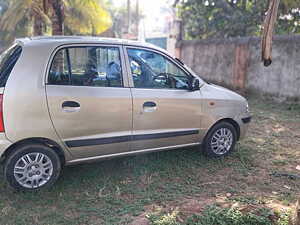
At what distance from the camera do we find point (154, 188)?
3816 millimetres

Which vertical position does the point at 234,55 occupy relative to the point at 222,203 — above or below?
above

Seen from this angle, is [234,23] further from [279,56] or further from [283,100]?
[283,100]

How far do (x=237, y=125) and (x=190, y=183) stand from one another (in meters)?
1.37

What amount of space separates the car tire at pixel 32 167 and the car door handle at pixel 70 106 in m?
0.50

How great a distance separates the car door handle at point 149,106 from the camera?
3.93 m

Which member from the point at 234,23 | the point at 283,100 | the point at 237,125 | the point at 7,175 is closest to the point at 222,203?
the point at 237,125

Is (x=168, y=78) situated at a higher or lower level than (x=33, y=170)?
higher

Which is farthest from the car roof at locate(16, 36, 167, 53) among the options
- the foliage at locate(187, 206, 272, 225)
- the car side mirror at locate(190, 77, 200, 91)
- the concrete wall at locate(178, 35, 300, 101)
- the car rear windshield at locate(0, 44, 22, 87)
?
the concrete wall at locate(178, 35, 300, 101)

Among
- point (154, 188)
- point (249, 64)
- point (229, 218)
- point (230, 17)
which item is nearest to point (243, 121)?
point (154, 188)

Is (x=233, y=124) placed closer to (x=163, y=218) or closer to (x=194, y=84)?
(x=194, y=84)

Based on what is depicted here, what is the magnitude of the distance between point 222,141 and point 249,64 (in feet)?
21.1

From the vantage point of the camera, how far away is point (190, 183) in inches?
157

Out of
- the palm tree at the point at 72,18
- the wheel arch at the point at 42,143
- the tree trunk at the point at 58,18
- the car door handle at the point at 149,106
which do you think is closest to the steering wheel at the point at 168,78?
the car door handle at the point at 149,106

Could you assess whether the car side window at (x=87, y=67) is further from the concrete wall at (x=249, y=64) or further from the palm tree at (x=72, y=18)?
the palm tree at (x=72, y=18)
